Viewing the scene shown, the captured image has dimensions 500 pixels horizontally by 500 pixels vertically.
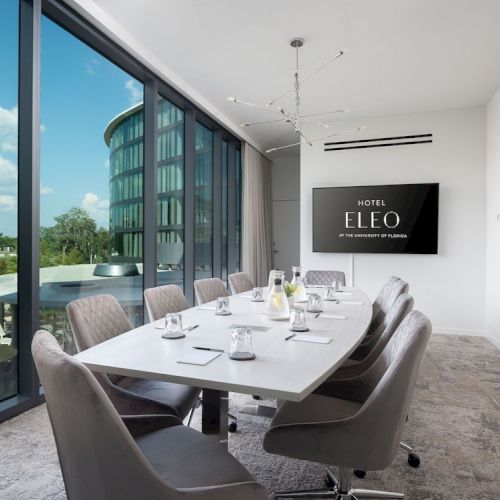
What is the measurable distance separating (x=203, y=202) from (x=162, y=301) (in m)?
3.21

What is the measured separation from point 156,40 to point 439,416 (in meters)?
3.99

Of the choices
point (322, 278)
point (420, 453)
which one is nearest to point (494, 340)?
point (322, 278)

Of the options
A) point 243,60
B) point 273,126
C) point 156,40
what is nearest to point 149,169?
point 156,40

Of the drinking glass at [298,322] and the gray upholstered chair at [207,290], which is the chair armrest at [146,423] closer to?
the drinking glass at [298,322]

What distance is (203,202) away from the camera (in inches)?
227

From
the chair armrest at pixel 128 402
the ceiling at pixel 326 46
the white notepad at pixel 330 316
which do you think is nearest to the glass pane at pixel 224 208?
the ceiling at pixel 326 46

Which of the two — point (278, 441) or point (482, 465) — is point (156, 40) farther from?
point (482, 465)

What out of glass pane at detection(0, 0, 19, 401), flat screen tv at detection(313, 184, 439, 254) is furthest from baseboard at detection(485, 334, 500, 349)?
glass pane at detection(0, 0, 19, 401)

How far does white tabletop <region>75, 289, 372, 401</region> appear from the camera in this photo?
50.2 inches

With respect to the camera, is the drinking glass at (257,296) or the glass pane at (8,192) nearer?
the glass pane at (8,192)

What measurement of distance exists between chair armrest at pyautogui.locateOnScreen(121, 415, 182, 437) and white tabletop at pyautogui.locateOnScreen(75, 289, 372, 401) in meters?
0.20

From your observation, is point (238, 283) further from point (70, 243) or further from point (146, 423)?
point (146, 423)

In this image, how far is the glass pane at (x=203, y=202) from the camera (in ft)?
18.5

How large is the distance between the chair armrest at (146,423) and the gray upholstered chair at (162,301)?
111 centimetres
